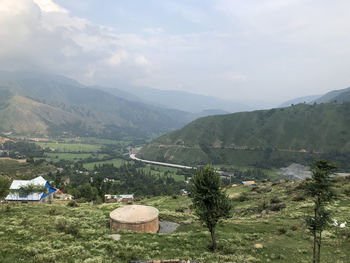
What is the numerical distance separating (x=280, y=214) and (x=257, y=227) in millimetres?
7905

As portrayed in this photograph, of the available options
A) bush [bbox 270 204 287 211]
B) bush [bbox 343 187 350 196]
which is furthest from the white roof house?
bush [bbox 343 187 350 196]

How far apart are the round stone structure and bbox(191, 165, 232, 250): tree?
390 inches

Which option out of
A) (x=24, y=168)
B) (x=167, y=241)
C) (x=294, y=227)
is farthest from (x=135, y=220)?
(x=24, y=168)

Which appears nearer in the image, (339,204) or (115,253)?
(115,253)

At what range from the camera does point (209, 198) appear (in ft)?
76.1

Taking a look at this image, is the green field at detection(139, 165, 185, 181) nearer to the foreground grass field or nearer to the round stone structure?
the round stone structure

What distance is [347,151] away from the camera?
173 metres

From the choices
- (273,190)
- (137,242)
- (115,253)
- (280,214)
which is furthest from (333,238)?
(273,190)

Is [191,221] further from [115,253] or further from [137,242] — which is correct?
[115,253]

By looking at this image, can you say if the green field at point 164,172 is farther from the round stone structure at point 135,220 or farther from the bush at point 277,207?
the round stone structure at point 135,220

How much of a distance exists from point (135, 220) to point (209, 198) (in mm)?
12432

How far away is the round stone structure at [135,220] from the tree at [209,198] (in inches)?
390

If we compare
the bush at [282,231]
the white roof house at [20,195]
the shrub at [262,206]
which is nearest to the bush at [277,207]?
the shrub at [262,206]

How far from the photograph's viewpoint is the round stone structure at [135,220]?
1172 inches
